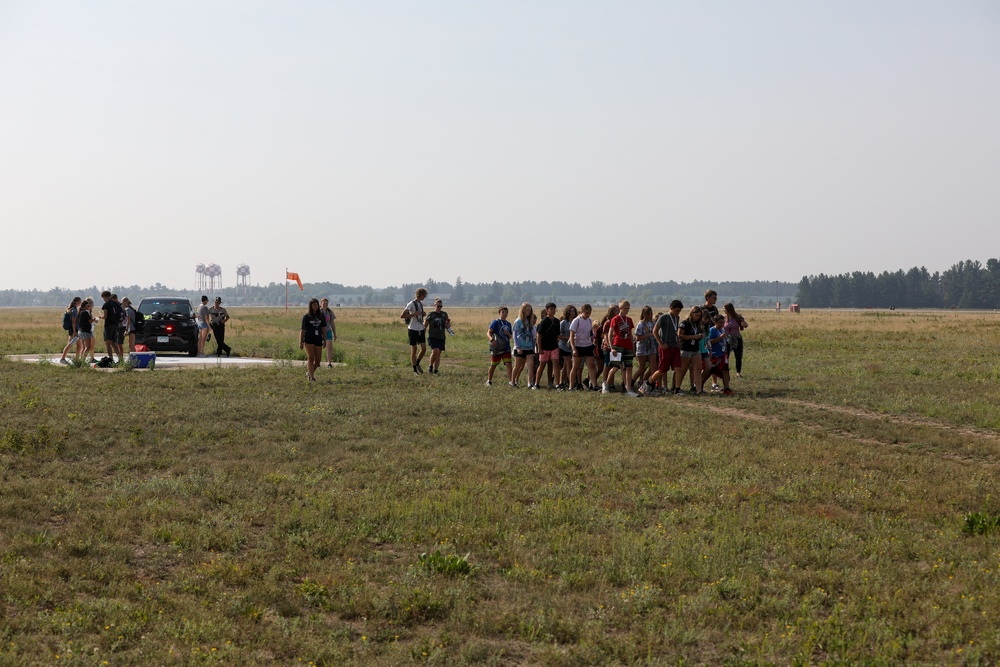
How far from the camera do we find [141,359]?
2167 cm

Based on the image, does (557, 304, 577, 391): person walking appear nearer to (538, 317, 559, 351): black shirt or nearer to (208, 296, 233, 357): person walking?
(538, 317, 559, 351): black shirt

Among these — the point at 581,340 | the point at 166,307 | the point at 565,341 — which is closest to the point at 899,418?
the point at 581,340

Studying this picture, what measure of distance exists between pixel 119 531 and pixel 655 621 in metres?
4.35

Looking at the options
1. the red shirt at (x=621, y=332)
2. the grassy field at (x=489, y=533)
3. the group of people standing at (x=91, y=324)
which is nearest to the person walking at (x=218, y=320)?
the group of people standing at (x=91, y=324)

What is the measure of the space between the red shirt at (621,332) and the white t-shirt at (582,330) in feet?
2.13

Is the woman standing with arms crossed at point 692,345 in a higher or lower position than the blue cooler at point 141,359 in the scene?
higher

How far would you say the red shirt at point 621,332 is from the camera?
1791 cm

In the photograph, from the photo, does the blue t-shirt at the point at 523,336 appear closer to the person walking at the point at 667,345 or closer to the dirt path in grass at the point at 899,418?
the person walking at the point at 667,345

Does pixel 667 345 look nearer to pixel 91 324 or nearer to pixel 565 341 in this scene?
pixel 565 341

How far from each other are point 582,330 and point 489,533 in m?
10.9

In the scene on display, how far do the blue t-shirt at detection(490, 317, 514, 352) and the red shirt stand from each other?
101 inches

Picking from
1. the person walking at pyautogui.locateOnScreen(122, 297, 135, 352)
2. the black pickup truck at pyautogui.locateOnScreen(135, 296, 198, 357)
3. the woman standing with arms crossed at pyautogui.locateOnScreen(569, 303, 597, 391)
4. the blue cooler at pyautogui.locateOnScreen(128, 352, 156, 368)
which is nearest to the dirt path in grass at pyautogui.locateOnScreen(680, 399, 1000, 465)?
the woman standing with arms crossed at pyautogui.locateOnScreen(569, 303, 597, 391)

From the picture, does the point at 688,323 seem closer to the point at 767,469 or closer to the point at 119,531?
the point at 767,469

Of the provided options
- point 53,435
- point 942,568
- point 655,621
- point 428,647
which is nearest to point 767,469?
point 942,568
